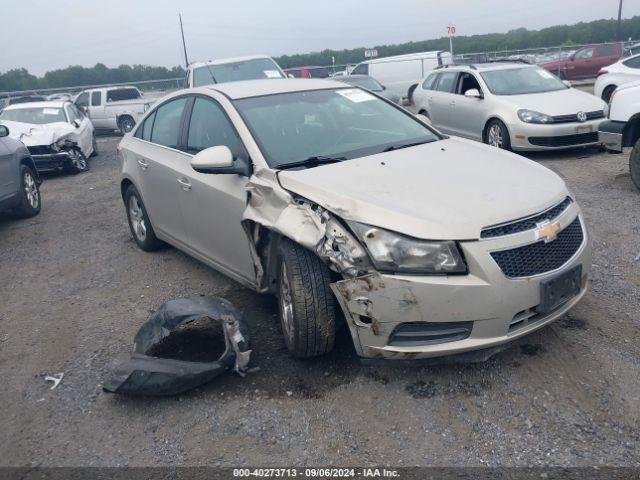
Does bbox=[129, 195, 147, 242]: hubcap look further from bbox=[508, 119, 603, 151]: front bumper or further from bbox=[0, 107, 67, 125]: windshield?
bbox=[0, 107, 67, 125]: windshield

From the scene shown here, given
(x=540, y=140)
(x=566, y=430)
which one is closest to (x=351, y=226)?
(x=566, y=430)

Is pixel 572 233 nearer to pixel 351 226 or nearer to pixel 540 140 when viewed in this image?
pixel 351 226

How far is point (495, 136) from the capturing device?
31.9ft

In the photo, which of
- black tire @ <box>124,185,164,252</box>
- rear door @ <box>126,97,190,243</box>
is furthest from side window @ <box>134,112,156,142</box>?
black tire @ <box>124,185,164,252</box>

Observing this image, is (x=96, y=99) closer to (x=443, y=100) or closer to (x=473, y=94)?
(x=443, y=100)

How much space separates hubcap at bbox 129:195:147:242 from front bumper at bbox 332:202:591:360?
3.45m

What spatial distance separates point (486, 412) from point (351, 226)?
3.96 feet

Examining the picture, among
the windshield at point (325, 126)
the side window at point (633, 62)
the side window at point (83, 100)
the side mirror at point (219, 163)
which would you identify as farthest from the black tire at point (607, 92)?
the side window at point (83, 100)

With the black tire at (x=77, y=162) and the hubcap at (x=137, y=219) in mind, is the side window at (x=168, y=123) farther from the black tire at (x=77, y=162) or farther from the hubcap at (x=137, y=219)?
the black tire at (x=77, y=162)

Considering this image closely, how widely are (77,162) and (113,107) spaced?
799 centimetres

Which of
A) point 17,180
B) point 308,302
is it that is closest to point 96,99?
point 17,180

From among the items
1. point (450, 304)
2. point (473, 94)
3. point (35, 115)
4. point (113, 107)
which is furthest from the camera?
point (113, 107)

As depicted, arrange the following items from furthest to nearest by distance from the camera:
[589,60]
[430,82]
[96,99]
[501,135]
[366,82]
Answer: [589,60] < [96,99] < [366,82] < [430,82] < [501,135]

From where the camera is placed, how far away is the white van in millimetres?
21062
